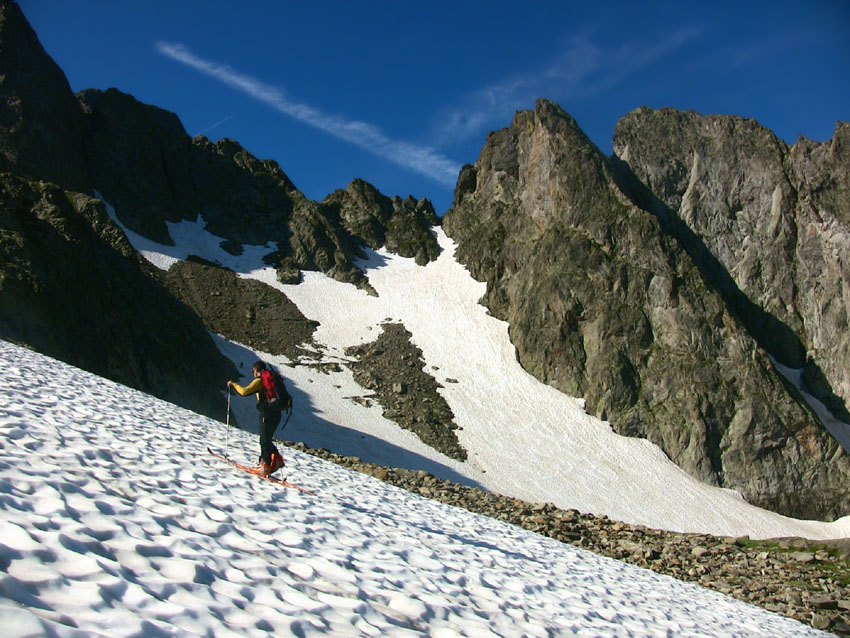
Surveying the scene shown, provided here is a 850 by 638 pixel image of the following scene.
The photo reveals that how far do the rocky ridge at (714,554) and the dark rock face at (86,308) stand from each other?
35.1ft

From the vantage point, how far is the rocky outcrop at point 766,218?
222 feet

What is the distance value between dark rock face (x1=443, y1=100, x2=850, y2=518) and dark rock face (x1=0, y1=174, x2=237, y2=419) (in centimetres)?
3678

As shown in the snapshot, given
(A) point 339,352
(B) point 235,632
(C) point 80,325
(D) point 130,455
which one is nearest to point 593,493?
(A) point 339,352

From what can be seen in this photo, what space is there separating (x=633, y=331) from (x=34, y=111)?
7205cm

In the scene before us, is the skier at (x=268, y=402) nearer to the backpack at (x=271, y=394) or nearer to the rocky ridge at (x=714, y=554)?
the backpack at (x=271, y=394)

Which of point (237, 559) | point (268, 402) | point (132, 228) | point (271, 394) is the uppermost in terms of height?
point (132, 228)

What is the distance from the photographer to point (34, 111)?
63.9m

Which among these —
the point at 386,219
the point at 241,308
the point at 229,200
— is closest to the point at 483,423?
the point at 241,308

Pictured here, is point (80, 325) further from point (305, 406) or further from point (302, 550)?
point (302, 550)

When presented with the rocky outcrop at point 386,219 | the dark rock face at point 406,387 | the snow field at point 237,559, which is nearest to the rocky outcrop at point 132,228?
the rocky outcrop at point 386,219

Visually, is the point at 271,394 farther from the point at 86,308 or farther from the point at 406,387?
the point at 406,387

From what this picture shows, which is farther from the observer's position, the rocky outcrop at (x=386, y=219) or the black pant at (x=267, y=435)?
the rocky outcrop at (x=386, y=219)

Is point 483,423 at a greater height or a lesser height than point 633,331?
lesser

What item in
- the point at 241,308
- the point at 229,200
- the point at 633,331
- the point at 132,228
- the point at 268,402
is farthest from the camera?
the point at 229,200
